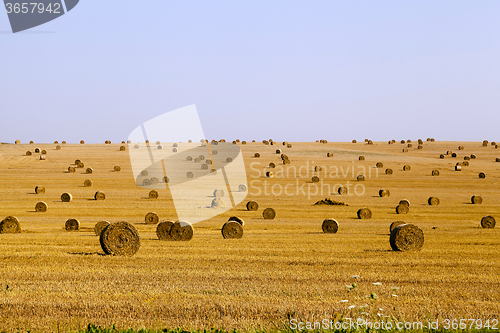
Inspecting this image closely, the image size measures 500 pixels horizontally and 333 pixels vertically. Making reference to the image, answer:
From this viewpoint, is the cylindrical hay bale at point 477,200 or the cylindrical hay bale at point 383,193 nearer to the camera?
the cylindrical hay bale at point 477,200

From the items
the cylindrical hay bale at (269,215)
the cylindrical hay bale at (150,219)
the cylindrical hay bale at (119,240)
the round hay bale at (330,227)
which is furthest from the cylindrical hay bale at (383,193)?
the cylindrical hay bale at (119,240)

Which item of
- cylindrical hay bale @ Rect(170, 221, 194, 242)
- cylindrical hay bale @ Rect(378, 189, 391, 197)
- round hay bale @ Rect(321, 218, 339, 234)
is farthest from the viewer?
cylindrical hay bale @ Rect(378, 189, 391, 197)

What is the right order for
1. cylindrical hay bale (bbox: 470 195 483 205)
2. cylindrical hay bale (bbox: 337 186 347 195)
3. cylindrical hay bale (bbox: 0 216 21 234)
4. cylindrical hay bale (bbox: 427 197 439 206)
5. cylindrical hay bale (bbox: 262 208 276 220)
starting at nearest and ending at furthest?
cylindrical hay bale (bbox: 0 216 21 234)
cylindrical hay bale (bbox: 262 208 276 220)
cylindrical hay bale (bbox: 427 197 439 206)
cylindrical hay bale (bbox: 470 195 483 205)
cylindrical hay bale (bbox: 337 186 347 195)

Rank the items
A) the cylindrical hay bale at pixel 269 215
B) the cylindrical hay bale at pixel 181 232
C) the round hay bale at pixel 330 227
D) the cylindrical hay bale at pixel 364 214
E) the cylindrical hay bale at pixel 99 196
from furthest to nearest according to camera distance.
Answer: the cylindrical hay bale at pixel 99 196 < the cylindrical hay bale at pixel 364 214 < the cylindrical hay bale at pixel 269 215 < the round hay bale at pixel 330 227 < the cylindrical hay bale at pixel 181 232

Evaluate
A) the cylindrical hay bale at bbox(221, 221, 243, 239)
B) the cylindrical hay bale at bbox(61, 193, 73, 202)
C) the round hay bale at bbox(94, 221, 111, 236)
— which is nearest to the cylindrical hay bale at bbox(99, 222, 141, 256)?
the round hay bale at bbox(94, 221, 111, 236)

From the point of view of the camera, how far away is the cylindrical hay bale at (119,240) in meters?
20.3

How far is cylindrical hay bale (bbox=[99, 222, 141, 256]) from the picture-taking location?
20328 millimetres

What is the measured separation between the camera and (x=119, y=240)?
20.5m

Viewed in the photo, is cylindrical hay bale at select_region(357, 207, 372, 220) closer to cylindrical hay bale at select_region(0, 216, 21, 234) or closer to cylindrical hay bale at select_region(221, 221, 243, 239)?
cylindrical hay bale at select_region(221, 221, 243, 239)

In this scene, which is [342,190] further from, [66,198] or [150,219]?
[66,198]

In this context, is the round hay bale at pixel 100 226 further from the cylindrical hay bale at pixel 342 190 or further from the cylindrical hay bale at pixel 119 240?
the cylindrical hay bale at pixel 342 190

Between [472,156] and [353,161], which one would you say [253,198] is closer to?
[353,161]

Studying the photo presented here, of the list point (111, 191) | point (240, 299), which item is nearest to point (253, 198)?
point (111, 191)

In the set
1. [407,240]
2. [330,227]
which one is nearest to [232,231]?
[330,227]
